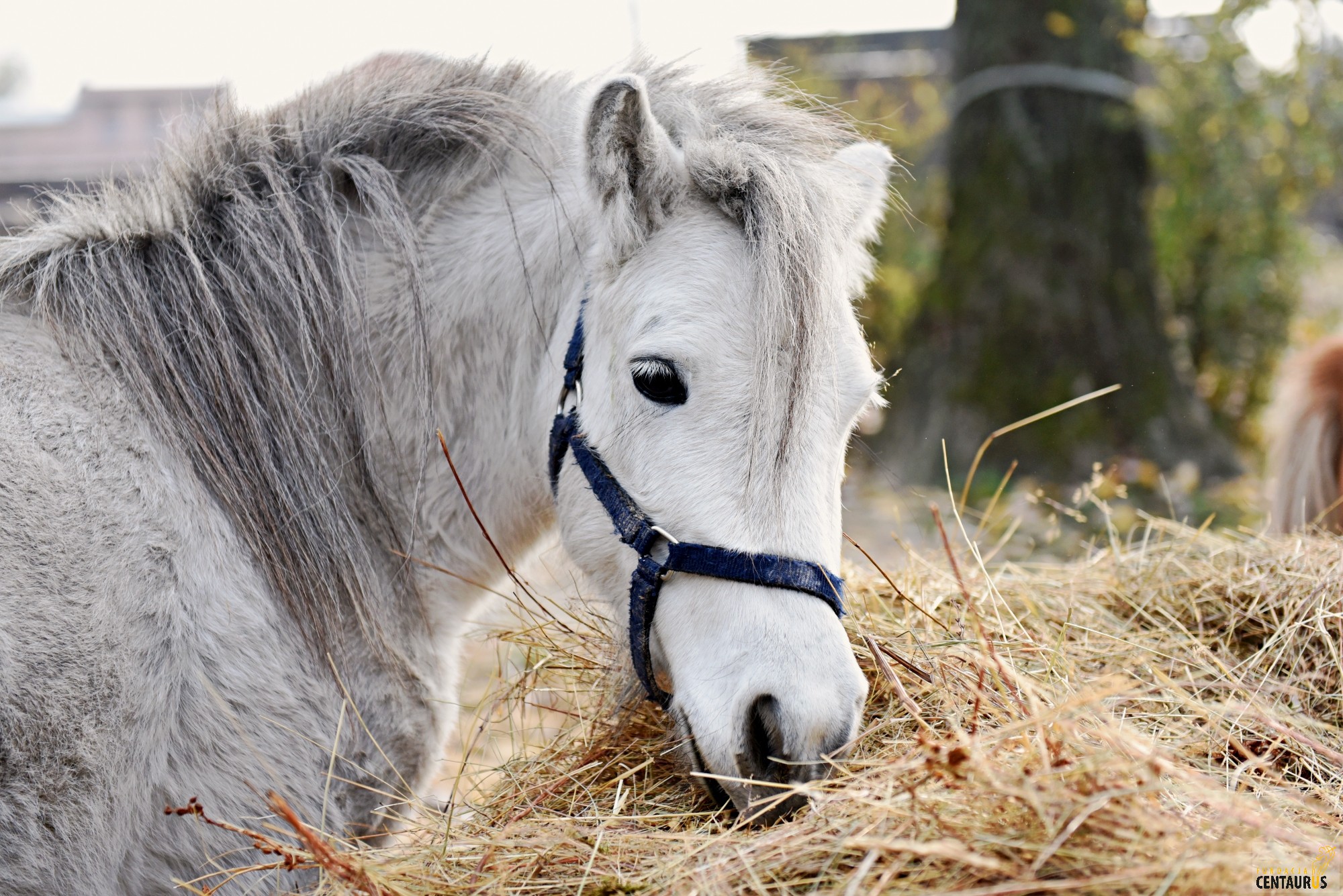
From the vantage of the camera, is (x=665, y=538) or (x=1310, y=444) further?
(x=1310, y=444)

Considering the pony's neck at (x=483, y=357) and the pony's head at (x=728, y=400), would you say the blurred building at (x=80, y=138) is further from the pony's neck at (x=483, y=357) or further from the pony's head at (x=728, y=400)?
the pony's head at (x=728, y=400)

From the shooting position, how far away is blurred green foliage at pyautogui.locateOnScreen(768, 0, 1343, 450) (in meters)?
6.48

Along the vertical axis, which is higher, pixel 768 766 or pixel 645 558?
pixel 645 558

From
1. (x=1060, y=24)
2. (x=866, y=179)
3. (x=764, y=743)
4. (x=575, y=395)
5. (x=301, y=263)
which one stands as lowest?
(x=764, y=743)

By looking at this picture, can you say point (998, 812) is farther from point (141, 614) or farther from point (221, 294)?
point (221, 294)

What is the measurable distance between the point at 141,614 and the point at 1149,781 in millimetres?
1685

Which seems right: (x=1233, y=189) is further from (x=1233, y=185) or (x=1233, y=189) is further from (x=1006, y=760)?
(x=1006, y=760)

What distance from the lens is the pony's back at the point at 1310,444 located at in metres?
3.12

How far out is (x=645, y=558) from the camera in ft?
5.45

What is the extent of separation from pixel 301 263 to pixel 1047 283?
5.04 metres

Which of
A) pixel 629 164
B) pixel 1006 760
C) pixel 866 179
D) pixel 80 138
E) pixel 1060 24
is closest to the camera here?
pixel 1006 760

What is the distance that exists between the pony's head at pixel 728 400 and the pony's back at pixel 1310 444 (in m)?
2.25

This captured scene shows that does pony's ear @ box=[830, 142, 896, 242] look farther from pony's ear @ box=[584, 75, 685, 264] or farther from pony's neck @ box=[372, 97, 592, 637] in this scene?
pony's neck @ box=[372, 97, 592, 637]

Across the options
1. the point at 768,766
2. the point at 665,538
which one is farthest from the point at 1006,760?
the point at 665,538
